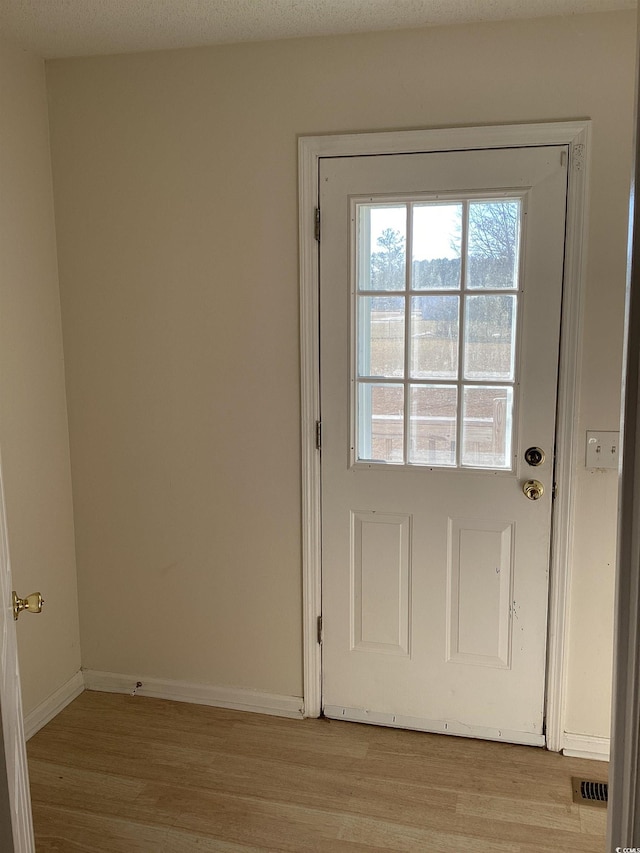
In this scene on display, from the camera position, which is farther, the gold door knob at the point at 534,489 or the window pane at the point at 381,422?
the window pane at the point at 381,422

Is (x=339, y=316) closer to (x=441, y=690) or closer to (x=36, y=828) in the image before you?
(x=441, y=690)

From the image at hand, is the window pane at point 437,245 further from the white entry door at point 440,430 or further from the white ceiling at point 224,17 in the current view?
the white ceiling at point 224,17

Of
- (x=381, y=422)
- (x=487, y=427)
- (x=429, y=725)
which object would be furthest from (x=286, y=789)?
(x=487, y=427)

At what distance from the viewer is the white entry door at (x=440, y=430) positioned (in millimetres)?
2355

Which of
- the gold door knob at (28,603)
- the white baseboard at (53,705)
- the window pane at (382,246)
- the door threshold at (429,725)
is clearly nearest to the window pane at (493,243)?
the window pane at (382,246)

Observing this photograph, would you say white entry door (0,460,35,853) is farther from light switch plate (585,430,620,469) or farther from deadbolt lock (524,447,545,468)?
light switch plate (585,430,620,469)

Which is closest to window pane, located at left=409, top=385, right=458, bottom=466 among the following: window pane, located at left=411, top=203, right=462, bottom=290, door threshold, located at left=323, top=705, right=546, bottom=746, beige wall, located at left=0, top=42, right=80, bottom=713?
window pane, located at left=411, top=203, right=462, bottom=290

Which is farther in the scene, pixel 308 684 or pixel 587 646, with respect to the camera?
pixel 308 684

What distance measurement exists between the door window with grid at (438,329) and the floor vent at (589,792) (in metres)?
1.08

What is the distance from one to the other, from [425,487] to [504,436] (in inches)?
13.3

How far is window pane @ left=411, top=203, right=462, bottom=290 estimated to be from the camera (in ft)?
7.84

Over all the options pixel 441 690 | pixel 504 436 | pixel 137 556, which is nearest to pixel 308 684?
pixel 441 690

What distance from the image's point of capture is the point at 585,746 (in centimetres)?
249

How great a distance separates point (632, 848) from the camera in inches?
35.9
